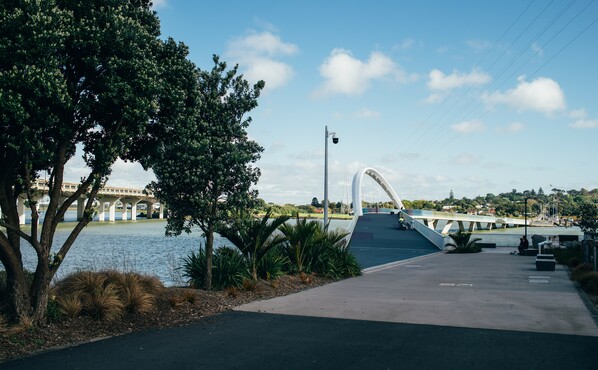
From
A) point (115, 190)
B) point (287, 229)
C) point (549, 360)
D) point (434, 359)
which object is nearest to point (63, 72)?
point (434, 359)

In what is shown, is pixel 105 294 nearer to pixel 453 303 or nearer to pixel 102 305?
pixel 102 305

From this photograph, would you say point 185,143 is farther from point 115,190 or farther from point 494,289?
point 115,190

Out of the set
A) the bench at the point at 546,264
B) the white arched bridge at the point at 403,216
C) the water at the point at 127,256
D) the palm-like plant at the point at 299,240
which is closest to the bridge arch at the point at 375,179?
the white arched bridge at the point at 403,216

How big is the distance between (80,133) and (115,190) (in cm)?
9060

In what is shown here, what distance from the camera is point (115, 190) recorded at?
95500 mm

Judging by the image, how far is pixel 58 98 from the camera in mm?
8094

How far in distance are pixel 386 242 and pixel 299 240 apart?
30.0 metres

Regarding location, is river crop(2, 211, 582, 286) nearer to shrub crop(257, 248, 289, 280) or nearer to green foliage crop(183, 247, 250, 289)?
green foliage crop(183, 247, 250, 289)

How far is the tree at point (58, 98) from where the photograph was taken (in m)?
7.90

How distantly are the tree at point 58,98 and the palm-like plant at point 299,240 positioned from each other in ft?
30.9

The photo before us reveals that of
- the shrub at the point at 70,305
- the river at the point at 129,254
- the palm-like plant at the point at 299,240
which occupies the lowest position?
the river at the point at 129,254

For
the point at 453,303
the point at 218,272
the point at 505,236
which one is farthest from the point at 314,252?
the point at 505,236

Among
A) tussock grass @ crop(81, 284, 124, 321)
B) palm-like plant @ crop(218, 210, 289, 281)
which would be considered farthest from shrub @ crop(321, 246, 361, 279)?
tussock grass @ crop(81, 284, 124, 321)

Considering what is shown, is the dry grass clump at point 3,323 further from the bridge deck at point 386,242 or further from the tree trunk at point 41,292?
the bridge deck at point 386,242
